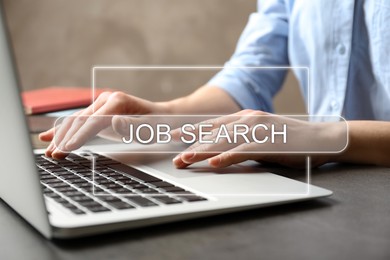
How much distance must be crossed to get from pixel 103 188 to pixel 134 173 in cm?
7

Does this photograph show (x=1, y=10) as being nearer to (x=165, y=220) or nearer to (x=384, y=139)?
(x=165, y=220)

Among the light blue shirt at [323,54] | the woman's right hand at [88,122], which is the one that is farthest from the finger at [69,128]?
the light blue shirt at [323,54]

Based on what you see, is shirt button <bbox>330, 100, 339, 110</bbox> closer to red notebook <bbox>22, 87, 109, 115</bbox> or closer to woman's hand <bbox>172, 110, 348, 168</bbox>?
woman's hand <bbox>172, 110, 348, 168</bbox>

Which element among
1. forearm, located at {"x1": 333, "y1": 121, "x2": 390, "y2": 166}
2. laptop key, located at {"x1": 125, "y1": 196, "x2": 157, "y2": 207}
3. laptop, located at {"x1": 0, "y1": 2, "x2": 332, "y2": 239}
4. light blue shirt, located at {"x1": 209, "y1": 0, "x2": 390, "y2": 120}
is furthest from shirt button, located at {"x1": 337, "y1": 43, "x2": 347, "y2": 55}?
laptop key, located at {"x1": 125, "y1": 196, "x2": 157, "y2": 207}

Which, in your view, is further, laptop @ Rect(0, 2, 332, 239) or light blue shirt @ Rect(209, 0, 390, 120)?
light blue shirt @ Rect(209, 0, 390, 120)

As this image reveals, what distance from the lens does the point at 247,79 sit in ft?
3.81

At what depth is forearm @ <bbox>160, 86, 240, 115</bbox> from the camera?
1045mm

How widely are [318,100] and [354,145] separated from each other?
395mm

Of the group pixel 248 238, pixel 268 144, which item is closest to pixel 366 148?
pixel 268 144

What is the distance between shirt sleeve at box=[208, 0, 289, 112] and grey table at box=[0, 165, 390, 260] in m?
0.63

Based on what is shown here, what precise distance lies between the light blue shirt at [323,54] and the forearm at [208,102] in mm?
18

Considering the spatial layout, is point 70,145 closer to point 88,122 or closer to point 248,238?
point 88,122

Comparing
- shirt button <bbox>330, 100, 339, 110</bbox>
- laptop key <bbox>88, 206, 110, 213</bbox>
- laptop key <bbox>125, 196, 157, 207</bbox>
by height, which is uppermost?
laptop key <bbox>88, 206, 110, 213</bbox>

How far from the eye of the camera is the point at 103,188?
0.54m
